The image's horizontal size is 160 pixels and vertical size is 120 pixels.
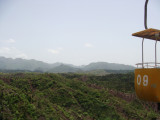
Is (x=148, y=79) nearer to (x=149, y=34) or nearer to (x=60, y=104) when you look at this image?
(x=149, y=34)

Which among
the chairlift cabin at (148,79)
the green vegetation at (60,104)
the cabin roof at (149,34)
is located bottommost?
the green vegetation at (60,104)

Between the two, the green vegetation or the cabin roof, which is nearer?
the cabin roof

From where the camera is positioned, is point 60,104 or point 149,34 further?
point 60,104

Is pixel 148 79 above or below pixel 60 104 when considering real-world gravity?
above

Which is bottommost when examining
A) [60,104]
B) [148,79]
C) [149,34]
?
[60,104]

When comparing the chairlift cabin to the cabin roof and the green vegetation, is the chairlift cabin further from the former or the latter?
the green vegetation

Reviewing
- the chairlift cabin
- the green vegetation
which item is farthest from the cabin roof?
the green vegetation

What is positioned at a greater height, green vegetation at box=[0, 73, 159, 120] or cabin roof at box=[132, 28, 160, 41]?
cabin roof at box=[132, 28, 160, 41]

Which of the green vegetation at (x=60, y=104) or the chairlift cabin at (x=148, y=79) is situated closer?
the chairlift cabin at (x=148, y=79)

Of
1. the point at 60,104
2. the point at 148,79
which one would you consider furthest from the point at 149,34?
the point at 60,104

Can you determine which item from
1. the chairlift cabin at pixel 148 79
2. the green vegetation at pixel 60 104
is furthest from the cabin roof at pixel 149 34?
the green vegetation at pixel 60 104

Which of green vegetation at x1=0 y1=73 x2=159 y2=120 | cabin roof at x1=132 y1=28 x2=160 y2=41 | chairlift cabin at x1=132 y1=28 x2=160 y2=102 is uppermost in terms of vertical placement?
cabin roof at x1=132 y1=28 x2=160 y2=41

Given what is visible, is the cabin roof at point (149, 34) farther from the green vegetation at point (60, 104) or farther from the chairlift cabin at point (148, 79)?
the green vegetation at point (60, 104)

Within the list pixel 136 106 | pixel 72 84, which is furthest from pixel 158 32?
pixel 72 84
